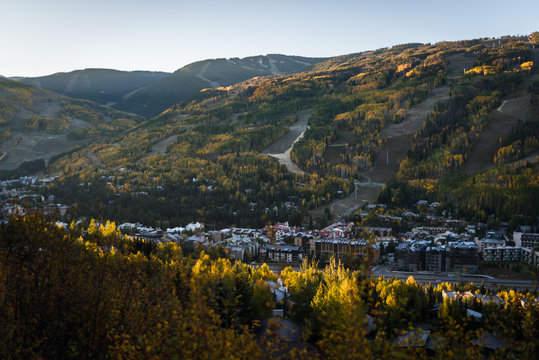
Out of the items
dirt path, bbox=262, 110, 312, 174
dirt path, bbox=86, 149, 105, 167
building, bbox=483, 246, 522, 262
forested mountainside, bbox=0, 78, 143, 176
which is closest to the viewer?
building, bbox=483, 246, 522, 262

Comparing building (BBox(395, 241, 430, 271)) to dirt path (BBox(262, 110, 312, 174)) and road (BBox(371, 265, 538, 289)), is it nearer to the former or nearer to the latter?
road (BBox(371, 265, 538, 289))

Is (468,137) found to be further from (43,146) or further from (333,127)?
(43,146)

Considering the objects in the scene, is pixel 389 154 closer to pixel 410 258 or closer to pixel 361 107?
pixel 361 107

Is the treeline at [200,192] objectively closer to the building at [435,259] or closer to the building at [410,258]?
the building at [410,258]

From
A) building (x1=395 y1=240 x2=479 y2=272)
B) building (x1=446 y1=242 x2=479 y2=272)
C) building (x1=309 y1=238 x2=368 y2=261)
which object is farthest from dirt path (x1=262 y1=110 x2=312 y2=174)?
building (x1=446 y1=242 x2=479 y2=272)

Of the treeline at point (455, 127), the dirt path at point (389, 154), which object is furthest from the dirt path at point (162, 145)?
the treeline at point (455, 127)

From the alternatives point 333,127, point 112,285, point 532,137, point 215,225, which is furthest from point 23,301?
point 333,127
